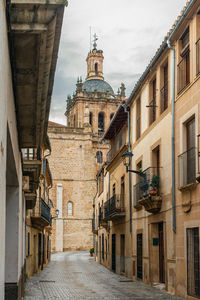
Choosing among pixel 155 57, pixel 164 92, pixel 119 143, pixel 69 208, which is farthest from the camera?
pixel 69 208

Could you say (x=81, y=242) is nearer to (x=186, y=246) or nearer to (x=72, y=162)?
(x=72, y=162)

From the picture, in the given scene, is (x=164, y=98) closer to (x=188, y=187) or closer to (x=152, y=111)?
(x=152, y=111)

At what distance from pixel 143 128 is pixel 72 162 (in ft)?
143

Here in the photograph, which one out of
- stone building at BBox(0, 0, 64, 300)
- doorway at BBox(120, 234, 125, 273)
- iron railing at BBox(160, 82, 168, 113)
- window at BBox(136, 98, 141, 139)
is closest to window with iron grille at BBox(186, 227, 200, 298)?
iron railing at BBox(160, 82, 168, 113)

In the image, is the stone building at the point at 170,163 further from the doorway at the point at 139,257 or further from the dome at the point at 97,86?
the dome at the point at 97,86

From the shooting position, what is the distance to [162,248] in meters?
15.4

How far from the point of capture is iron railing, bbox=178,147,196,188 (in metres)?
12.1

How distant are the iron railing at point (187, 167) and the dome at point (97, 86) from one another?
56.1 meters

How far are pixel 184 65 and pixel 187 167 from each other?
9.26ft

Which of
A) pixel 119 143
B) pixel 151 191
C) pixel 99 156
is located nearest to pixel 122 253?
pixel 119 143

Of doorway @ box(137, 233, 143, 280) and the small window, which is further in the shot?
the small window

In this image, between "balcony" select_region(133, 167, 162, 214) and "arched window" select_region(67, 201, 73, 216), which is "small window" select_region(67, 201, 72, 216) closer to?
"arched window" select_region(67, 201, 73, 216)

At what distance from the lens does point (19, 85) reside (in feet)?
21.8

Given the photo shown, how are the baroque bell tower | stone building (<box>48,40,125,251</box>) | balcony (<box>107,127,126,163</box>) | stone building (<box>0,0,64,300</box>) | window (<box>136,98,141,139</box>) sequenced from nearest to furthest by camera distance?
stone building (<box>0,0,64,300</box>) < window (<box>136,98,141,139</box>) < balcony (<box>107,127,126,163</box>) < stone building (<box>48,40,125,251</box>) < the baroque bell tower
